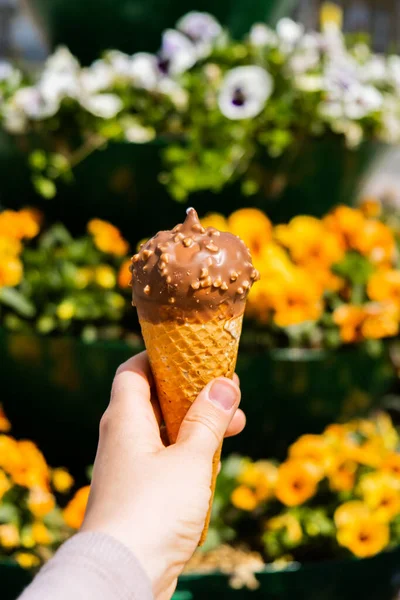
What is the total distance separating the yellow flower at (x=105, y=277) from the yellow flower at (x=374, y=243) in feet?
3.00

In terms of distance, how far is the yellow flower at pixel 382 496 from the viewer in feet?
7.94

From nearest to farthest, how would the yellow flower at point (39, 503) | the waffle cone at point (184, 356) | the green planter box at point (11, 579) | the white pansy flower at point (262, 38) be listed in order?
the waffle cone at point (184, 356) → the green planter box at point (11, 579) → the yellow flower at point (39, 503) → the white pansy flower at point (262, 38)

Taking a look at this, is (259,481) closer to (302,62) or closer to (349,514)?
(349,514)

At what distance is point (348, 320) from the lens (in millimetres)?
2756

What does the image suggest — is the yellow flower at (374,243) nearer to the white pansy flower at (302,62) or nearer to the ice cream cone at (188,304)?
the white pansy flower at (302,62)

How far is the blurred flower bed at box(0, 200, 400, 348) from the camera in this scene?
8.74 feet

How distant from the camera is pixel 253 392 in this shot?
2.65m

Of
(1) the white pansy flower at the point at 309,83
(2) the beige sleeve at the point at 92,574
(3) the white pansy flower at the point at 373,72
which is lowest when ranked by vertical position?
(2) the beige sleeve at the point at 92,574

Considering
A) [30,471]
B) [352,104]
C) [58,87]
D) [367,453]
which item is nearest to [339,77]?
[352,104]

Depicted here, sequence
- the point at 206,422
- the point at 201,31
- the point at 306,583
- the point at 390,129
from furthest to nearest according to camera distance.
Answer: the point at 390,129 < the point at 201,31 < the point at 306,583 < the point at 206,422

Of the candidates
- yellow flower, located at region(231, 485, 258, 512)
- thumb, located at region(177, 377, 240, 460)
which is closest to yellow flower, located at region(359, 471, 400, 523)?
yellow flower, located at region(231, 485, 258, 512)

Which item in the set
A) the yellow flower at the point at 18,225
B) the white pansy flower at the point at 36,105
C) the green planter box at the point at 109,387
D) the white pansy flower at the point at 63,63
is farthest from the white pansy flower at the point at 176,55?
the green planter box at the point at 109,387

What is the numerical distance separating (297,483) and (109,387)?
70 centimetres

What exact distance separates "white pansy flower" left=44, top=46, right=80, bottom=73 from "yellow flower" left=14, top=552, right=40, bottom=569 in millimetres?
1806
